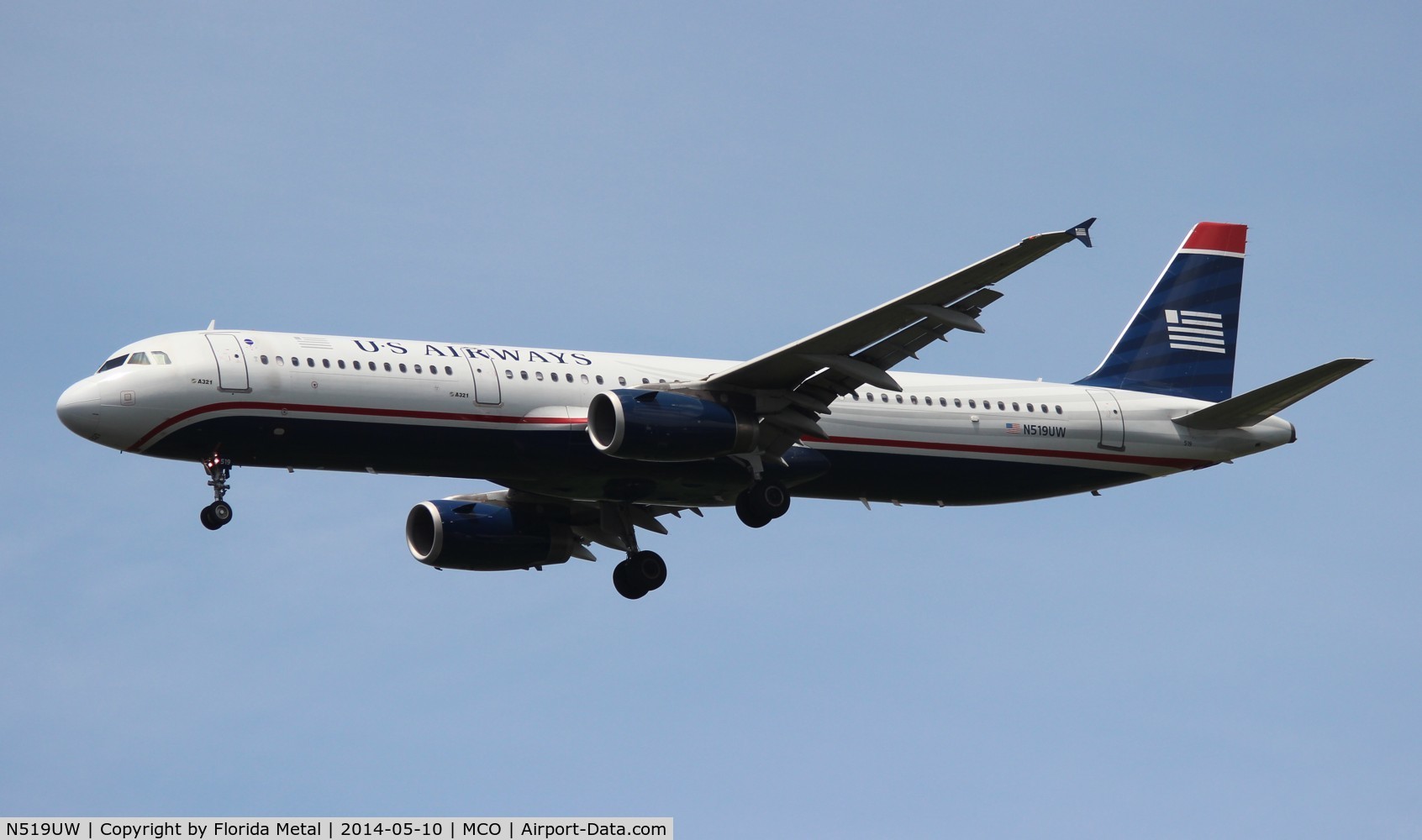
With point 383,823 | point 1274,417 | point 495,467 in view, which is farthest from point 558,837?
point 1274,417

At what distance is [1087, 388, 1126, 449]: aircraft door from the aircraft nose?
878 inches

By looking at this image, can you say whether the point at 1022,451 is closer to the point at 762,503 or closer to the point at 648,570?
the point at 762,503

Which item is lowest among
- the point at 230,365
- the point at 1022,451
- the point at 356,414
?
the point at 356,414

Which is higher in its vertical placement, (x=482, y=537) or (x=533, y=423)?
(x=533, y=423)

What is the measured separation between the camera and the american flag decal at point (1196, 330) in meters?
50.4

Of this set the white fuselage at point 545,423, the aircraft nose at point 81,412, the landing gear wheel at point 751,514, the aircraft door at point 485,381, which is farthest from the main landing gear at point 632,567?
the aircraft nose at point 81,412

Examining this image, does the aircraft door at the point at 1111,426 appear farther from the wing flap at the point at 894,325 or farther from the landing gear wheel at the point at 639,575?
the landing gear wheel at the point at 639,575

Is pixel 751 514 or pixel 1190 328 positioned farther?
pixel 1190 328

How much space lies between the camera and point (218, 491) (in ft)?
132

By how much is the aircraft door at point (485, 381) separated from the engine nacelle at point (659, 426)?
1.96 metres

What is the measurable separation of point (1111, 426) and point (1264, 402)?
3.48 m

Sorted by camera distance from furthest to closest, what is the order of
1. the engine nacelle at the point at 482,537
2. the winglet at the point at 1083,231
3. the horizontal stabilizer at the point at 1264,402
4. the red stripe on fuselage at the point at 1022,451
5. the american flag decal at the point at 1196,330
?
the american flag decal at the point at 1196,330, the engine nacelle at the point at 482,537, the red stripe on fuselage at the point at 1022,451, the horizontal stabilizer at the point at 1264,402, the winglet at the point at 1083,231

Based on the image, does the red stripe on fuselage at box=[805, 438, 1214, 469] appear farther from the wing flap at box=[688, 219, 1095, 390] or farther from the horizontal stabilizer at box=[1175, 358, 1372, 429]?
the wing flap at box=[688, 219, 1095, 390]

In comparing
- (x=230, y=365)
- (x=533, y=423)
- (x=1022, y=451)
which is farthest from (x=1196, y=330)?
(x=230, y=365)
